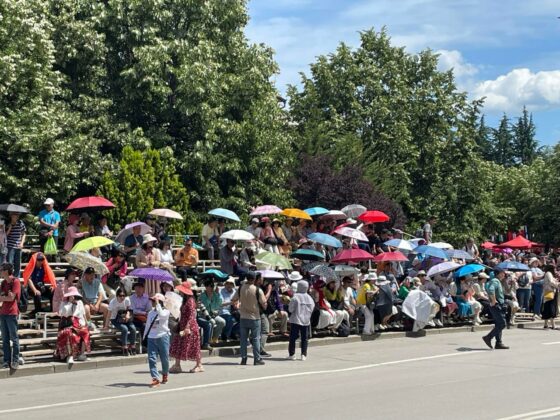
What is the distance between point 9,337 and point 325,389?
613cm

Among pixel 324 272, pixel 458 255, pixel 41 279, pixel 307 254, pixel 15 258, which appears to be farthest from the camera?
pixel 458 255

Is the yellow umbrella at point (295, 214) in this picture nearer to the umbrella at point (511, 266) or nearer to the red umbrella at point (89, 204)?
the red umbrella at point (89, 204)

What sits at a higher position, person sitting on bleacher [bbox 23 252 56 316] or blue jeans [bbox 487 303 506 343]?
person sitting on bleacher [bbox 23 252 56 316]

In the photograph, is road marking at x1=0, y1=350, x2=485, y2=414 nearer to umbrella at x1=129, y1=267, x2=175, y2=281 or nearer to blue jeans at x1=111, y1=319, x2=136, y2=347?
umbrella at x1=129, y1=267, x2=175, y2=281

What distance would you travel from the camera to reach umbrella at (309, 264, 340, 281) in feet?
77.4

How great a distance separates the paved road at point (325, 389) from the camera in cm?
1291

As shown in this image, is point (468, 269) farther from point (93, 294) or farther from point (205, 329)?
point (93, 294)

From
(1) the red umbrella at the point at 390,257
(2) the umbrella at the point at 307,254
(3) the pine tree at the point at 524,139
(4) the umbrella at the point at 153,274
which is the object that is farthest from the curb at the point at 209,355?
(3) the pine tree at the point at 524,139

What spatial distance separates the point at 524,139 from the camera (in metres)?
118

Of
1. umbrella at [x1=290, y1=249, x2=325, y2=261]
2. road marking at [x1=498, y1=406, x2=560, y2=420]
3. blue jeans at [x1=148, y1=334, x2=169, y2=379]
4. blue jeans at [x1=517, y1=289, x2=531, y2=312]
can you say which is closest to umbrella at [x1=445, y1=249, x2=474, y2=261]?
blue jeans at [x1=517, y1=289, x2=531, y2=312]

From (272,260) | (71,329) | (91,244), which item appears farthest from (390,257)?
(71,329)

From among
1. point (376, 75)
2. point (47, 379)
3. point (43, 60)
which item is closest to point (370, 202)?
point (376, 75)

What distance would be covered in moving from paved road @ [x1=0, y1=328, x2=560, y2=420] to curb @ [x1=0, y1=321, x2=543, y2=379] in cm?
35

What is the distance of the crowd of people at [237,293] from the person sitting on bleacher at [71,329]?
0.02 meters
